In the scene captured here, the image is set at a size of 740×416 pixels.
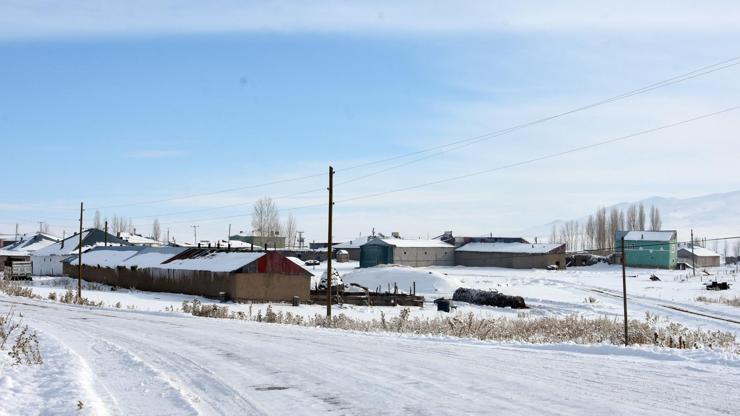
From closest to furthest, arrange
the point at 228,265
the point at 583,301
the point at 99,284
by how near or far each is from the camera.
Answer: the point at 228,265 < the point at 583,301 < the point at 99,284

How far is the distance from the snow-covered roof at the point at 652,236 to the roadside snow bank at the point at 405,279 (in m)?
52.9

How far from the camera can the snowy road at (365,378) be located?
9.81 metres

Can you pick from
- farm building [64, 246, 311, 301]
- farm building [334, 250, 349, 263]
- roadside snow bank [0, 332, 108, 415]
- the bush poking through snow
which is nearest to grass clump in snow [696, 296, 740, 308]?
the bush poking through snow

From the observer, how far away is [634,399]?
1001 cm

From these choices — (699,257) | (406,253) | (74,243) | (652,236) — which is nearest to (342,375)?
(74,243)

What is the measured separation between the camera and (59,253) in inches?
3216

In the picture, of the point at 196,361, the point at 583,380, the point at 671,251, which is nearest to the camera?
the point at 583,380

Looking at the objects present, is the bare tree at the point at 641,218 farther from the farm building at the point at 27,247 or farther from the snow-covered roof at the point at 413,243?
the farm building at the point at 27,247

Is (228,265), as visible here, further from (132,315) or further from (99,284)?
(99,284)

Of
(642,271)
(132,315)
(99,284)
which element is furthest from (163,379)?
(642,271)

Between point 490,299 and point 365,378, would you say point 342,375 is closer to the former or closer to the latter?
point 365,378

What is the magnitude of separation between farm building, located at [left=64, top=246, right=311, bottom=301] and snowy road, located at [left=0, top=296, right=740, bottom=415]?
90.2 feet

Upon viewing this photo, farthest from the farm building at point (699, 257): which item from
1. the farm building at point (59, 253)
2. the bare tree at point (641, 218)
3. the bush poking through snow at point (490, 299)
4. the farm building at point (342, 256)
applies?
the farm building at point (59, 253)

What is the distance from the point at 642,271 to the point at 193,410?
97245 millimetres
